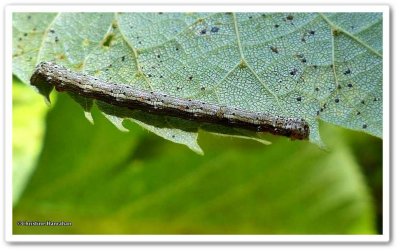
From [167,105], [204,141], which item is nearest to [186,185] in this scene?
[204,141]

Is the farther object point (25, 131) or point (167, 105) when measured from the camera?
point (25, 131)

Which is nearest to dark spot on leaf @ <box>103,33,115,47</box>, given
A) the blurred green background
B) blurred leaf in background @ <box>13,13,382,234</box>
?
blurred leaf in background @ <box>13,13,382,234</box>

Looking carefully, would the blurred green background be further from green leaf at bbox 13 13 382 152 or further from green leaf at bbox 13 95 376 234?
green leaf at bbox 13 13 382 152

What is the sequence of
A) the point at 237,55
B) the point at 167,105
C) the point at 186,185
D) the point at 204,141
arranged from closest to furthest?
the point at 167,105, the point at 237,55, the point at 204,141, the point at 186,185

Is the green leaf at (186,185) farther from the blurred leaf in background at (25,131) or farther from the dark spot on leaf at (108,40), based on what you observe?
the dark spot on leaf at (108,40)
